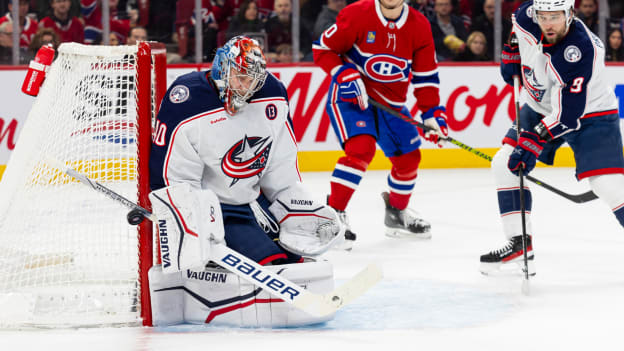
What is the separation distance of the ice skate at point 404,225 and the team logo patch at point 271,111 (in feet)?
5.09

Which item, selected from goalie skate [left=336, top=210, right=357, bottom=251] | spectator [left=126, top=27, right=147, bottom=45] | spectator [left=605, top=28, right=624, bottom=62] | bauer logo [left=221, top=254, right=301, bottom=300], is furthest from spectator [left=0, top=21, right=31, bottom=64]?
spectator [left=605, top=28, right=624, bottom=62]

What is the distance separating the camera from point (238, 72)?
236cm

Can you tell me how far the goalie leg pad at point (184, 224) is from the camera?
229cm

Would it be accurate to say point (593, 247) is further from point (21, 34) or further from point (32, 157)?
point (21, 34)

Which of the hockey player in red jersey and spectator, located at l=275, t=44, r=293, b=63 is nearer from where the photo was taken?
the hockey player in red jersey

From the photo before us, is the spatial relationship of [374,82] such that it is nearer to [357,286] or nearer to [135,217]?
[357,286]

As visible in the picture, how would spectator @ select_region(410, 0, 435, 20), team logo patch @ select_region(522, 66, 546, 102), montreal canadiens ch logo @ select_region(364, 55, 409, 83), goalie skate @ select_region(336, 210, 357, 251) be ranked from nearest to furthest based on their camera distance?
1. team logo patch @ select_region(522, 66, 546, 102)
2. goalie skate @ select_region(336, 210, 357, 251)
3. montreal canadiens ch logo @ select_region(364, 55, 409, 83)
4. spectator @ select_region(410, 0, 435, 20)

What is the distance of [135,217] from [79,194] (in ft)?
1.59

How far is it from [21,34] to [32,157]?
323 centimetres

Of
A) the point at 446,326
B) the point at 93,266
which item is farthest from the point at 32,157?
the point at 446,326

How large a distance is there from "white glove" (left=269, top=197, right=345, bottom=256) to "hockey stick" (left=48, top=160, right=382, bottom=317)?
25 cm

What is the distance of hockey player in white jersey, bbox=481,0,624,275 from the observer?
2.88 meters

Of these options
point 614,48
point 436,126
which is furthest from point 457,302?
point 614,48

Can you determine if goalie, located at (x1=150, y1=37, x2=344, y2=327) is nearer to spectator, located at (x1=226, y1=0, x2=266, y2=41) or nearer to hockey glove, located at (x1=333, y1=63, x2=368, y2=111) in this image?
hockey glove, located at (x1=333, y1=63, x2=368, y2=111)
